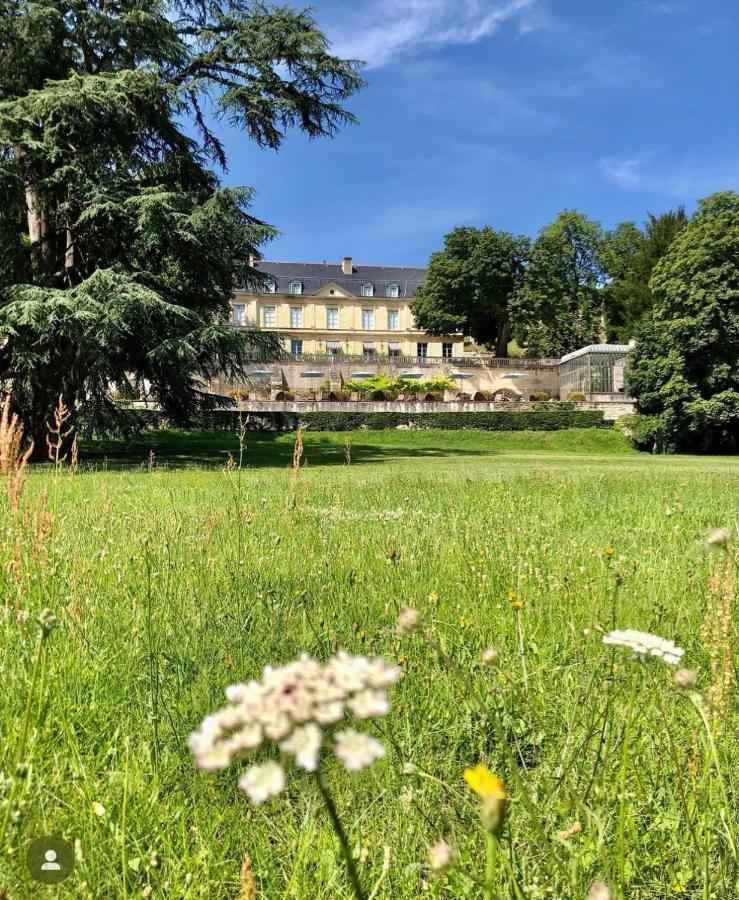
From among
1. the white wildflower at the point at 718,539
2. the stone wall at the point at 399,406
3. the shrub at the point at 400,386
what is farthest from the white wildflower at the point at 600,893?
the shrub at the point at 400,386

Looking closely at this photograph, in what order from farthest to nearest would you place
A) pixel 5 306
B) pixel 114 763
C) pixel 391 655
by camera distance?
pixel 5 306 → pixel 391 655 → pixel 114 763

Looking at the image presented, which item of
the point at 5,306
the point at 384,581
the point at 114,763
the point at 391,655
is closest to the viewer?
the point at 114,763

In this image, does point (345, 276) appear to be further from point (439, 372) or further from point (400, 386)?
point (400, 386)

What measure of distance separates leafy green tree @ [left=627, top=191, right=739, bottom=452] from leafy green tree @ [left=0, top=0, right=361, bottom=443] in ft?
61.3

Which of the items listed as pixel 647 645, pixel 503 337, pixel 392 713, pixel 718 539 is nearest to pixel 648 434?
pixel 392 713

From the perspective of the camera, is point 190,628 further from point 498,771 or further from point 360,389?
point 360,389

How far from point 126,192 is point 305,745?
1633cm

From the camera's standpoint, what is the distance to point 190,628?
237 cm

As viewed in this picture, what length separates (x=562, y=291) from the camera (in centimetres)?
5294

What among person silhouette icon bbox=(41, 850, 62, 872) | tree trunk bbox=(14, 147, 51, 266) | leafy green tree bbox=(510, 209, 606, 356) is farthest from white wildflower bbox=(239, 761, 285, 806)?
leafy green tree bbox=(510, 209, 606, 356)

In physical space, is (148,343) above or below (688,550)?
above

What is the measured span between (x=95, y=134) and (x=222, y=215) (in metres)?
4.01

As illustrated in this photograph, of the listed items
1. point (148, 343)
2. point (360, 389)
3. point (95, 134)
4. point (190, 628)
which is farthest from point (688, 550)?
point (360, 389)

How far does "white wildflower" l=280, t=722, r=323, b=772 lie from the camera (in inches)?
18.2
